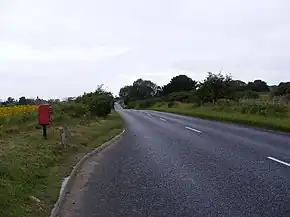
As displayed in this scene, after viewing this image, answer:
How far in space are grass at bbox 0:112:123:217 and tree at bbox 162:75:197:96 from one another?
11614 centimetres

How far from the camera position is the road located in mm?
6887

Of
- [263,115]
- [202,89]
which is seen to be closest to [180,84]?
[202,89]

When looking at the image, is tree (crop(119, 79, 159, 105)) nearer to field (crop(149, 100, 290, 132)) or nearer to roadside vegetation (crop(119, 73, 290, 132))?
roadside vegetation (crop(119, 73, 290, 132))

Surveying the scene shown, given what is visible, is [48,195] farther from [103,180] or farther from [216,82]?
[216,82]

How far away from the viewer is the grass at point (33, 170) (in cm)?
697

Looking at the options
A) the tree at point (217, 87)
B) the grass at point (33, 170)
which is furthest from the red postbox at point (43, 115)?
the tree at point (217, 87)

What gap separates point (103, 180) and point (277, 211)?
4.27 m

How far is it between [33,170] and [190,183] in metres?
3.56

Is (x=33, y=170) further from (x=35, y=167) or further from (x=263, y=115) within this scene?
(x=263, y=115)

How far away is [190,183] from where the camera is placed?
890 cm

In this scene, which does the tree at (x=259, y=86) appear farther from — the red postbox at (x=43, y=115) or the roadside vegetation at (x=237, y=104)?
the red postbox at (x=43, y=115)

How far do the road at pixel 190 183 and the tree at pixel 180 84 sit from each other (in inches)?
4643

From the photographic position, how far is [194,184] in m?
8.78

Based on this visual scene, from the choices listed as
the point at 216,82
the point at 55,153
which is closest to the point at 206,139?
the point at 55,153
